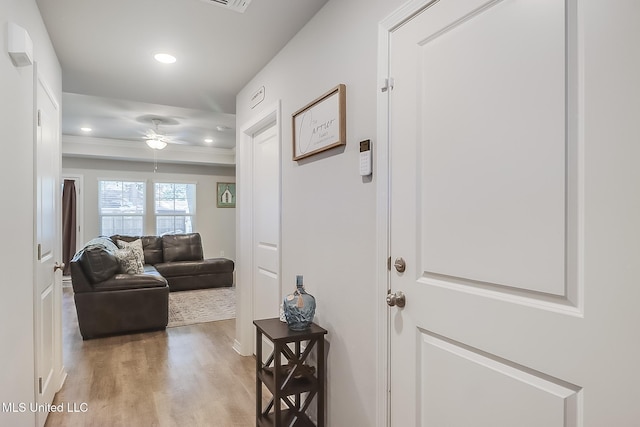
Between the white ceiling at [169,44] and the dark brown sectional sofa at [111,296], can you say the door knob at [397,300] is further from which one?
the dark brown sectional sofa at [111,296]

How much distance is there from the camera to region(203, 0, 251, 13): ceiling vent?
1.98 m

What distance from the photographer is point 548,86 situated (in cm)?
96

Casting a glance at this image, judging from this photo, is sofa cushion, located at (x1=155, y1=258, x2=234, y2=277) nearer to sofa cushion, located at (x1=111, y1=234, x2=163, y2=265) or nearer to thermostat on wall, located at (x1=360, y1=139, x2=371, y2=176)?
sofa cushion, located at (x1=111, y1=234, x2=163, y2=265)

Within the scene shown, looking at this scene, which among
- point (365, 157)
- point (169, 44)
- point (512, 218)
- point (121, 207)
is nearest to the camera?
point (512, 218)

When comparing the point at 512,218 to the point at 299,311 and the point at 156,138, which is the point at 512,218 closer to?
the point at 299,311

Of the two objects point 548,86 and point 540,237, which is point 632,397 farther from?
point 548,86

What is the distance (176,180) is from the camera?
26.0 feet

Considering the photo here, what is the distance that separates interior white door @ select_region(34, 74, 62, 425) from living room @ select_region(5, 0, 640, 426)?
14 centimetres

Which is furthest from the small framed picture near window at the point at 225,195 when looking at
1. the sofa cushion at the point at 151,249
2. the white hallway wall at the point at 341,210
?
the white hallway wall at the point at 341,210

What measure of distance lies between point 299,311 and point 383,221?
715 mm

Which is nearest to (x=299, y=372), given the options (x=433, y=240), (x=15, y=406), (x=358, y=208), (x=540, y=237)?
(x=358, y=208)

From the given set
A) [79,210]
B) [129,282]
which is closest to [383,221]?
[129,282]

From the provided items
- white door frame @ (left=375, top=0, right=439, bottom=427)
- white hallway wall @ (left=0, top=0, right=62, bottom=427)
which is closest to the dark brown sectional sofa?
white hallway wall @ (left=0, top=0, right=62, bottom=427)

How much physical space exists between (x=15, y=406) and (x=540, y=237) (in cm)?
209
